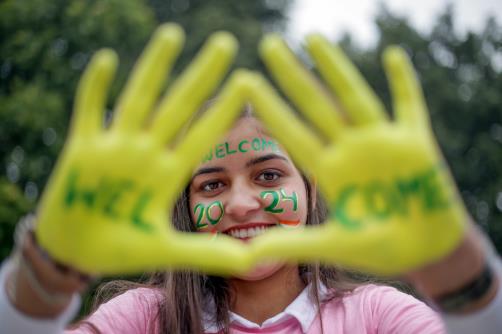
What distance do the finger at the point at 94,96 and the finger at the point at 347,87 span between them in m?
0.40

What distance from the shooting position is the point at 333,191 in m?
1.37

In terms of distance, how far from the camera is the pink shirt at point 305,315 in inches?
80.6

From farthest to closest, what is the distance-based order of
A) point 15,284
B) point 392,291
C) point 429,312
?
1. point 392,291
2. point 429,312
3. point 15,284

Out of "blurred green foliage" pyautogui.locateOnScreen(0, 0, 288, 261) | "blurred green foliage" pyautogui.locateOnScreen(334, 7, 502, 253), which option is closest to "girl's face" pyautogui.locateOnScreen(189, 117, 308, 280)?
"blurred green foliage" pyautogui.locateOnScreen(0, 0, 288, 261)

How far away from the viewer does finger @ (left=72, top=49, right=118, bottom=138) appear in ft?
4.49

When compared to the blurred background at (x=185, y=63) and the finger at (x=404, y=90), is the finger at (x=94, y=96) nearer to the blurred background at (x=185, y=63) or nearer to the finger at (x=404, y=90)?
the finger at (x=404, y=90)

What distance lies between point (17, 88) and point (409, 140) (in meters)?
9.89

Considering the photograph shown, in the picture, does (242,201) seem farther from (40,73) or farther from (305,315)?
(40,73)

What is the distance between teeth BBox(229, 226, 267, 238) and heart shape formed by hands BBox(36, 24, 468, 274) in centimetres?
73

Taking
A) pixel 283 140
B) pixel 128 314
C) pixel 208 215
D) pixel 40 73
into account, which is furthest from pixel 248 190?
pixel 40 73

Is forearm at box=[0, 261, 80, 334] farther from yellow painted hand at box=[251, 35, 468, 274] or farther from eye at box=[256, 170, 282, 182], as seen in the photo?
eye at box=[256, 170, 282, 182]

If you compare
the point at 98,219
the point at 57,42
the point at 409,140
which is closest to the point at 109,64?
the point at 98,219

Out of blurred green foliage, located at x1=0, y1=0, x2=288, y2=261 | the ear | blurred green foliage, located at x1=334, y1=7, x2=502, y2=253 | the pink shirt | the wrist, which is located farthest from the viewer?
blurred green foliage, located at x1=334, y1=7, x2=502, y2=253

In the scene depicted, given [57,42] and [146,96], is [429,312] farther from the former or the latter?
[57,42]
